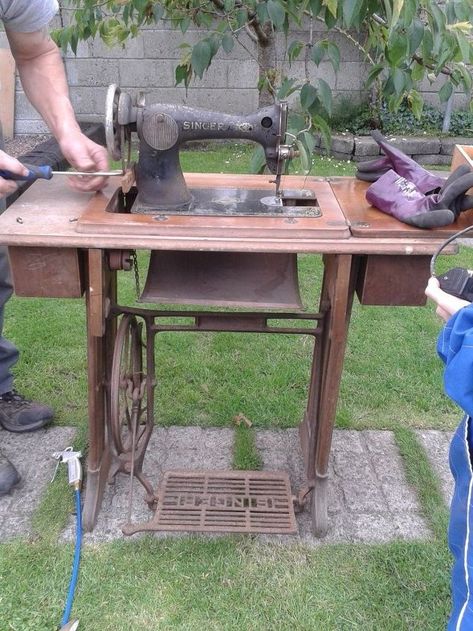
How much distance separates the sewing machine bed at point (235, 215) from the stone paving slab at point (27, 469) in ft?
3.49

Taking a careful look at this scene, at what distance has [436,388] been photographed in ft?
9.65

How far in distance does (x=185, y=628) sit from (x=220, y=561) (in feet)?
0.82

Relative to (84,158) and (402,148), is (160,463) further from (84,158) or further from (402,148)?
(402,148)

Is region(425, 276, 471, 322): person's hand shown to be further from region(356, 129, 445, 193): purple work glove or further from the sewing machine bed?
region(356, 129, 445, 193): purple work glove

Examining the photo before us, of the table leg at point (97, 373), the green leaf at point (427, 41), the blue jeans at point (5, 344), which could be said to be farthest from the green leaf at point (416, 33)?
the blue jeans at point (5, 344)

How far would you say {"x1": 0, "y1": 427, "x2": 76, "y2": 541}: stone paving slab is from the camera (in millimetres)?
2170

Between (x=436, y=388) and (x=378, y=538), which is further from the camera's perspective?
(x=436, y=388)

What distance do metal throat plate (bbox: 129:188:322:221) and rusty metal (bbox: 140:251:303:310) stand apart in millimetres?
167

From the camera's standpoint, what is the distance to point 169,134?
1.76m

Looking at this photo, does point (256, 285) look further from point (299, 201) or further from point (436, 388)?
point (436, 388)

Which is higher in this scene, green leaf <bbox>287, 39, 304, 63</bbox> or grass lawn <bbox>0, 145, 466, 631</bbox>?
green leaf <bbox>287, 39, 304, 63</bbox>

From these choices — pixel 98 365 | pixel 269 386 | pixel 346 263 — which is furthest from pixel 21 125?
pixel 346 263

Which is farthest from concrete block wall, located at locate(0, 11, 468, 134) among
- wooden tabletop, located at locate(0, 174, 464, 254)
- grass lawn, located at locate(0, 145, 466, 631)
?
wooden tabletop, located at locate(0, 174, 464, 254)

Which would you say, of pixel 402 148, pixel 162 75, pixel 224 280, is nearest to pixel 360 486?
pixel 224 280
